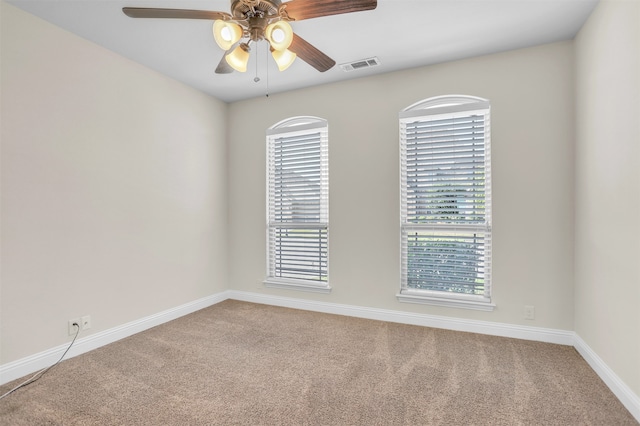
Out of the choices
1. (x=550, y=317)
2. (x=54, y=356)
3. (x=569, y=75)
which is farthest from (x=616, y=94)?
(x=54, y=356)

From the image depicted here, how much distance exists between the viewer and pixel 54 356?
2.59 meters

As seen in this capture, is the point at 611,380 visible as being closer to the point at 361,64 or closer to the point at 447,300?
the point at 447,300

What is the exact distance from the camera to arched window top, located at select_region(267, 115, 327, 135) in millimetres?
3907

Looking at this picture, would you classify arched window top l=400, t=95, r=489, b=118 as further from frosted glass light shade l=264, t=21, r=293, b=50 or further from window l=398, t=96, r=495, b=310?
frosted glass light shade l=264, t=21, r=293, b=50

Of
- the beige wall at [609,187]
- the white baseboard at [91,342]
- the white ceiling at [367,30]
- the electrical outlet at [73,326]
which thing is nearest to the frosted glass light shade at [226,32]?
the white ceiling at [367,30]

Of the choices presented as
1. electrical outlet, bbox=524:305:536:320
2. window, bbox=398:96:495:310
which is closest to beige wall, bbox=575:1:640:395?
electrical outlet, bbox=524:305:536:320

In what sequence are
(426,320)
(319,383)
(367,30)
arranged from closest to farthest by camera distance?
(319,383) → (367,30) → (426,320)

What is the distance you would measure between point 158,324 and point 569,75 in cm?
467

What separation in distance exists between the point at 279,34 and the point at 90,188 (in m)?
2.24

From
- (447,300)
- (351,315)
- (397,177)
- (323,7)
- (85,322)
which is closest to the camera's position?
(323,7)

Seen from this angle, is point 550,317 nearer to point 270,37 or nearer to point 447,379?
point 447,379

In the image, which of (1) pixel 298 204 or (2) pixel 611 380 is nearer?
(2) pixel 611 380

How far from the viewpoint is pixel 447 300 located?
3258 mm

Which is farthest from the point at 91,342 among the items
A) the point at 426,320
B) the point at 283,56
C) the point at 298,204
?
the point at 426,320
